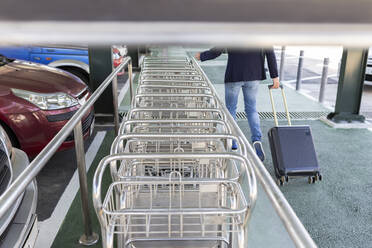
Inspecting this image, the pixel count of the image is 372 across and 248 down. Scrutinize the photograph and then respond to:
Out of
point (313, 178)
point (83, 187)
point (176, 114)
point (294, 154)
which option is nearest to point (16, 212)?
point (83, 187)

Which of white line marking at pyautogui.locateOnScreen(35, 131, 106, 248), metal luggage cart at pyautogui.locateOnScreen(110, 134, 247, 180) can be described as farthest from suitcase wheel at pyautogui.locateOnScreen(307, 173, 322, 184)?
white line marking at pyautogui.locateOnScreen(35, 131, 106, 248)

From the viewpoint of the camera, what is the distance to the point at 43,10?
0.70 feet

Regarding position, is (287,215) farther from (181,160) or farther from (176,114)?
(176,114)

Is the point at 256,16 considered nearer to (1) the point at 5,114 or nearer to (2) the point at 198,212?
(2) the point at 198,212

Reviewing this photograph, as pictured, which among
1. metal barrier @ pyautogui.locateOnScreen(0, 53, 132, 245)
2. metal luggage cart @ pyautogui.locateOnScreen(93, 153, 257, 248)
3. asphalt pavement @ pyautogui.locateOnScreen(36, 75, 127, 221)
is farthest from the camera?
asphalt pavement @ pyautogui.locateOnScreen(36, 75, 127, 221)

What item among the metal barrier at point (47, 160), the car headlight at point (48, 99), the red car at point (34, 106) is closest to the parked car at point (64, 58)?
the red car at point (34, 106)

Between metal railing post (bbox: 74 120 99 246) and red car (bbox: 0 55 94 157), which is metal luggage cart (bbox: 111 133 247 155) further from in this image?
red car (bbox: 0 55 94 157)

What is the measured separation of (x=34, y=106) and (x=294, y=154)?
2616 mm

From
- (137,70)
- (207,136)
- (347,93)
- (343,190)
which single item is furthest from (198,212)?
(137,70)

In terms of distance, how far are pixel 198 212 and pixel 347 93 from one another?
4.54 metres

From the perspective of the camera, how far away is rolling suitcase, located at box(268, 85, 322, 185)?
11.4 ft

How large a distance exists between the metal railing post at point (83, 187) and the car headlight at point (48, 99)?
4.51ft

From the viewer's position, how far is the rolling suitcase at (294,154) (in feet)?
11.4

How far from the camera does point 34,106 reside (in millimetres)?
3496
